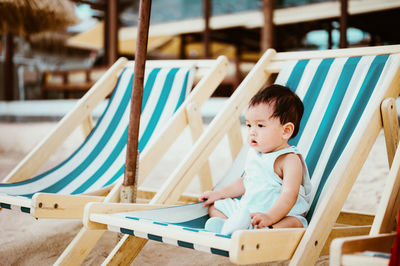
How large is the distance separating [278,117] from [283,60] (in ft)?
2.90

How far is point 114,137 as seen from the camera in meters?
2.75

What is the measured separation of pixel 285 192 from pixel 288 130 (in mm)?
255

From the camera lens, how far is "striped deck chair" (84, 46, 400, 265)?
134 centimetres

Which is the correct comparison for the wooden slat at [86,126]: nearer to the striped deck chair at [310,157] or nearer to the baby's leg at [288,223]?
the striped deck chair at [310,157]

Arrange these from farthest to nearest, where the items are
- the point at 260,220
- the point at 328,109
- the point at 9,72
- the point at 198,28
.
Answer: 1. the point at 9,72
2. the point at 198,28
3. the point at 328,109
4. the point at 260,220

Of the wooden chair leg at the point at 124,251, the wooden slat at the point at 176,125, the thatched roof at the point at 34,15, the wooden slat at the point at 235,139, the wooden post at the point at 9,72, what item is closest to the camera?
the wooden chair leg at the point at 124,251

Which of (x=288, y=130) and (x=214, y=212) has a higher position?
(x=288, y=130)

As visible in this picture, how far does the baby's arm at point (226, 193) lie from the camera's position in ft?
6.12


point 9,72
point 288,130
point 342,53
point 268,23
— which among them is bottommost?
point 9,72

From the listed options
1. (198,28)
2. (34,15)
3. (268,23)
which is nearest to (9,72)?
(198,28)

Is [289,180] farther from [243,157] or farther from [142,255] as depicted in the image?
[142,255]

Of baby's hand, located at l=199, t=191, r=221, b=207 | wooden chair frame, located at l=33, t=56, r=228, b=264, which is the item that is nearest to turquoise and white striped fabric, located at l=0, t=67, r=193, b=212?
wooden chair frame, located at l=33, t=56, r=228, b=264

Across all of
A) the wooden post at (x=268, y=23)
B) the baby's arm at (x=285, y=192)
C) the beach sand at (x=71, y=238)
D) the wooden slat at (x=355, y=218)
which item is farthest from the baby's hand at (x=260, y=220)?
the wooden post at (x=268, y=23)

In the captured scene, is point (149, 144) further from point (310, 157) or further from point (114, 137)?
point (310, 157)
